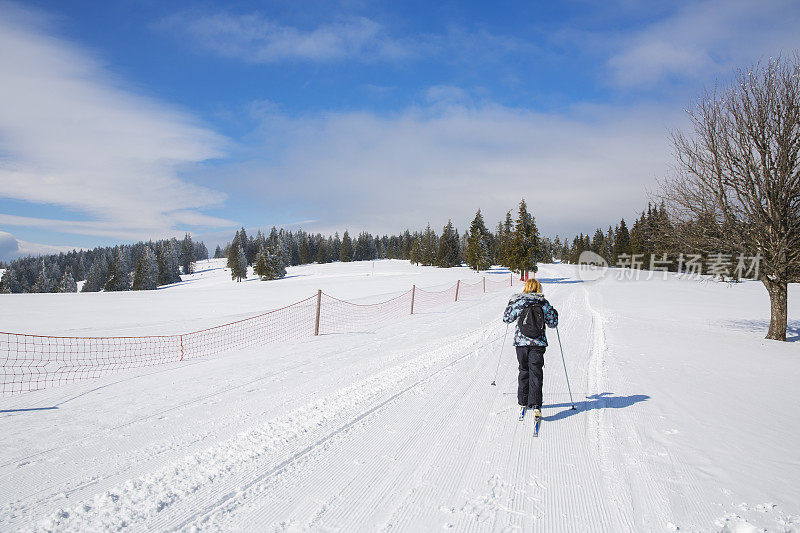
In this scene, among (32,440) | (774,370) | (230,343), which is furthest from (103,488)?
(774,370)

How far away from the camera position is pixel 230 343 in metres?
10.3

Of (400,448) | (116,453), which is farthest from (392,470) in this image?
(116,453)

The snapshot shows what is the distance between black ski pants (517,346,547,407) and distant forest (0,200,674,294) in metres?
10.6

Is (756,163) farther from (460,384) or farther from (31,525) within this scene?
(31,525)

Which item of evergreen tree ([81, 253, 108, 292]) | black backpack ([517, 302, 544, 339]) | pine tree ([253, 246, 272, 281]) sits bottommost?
evergreen tree ([81, 253, 108, 292])

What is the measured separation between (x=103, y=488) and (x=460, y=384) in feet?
15.9

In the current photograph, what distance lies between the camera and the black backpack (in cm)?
477

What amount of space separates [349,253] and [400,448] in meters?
104

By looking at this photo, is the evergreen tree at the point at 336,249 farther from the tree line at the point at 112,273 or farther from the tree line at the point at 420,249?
the tree line at the point at 112,273

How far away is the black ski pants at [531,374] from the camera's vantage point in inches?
188

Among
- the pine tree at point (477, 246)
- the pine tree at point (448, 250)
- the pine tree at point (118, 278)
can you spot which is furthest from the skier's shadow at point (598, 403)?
the pine tree at point (118, 278)

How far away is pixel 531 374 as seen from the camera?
4.89 m

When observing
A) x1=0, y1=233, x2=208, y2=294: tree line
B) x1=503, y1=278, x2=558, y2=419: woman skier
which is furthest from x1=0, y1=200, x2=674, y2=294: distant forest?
x1=503, y1=278, x2=558, y2=419: woman skier

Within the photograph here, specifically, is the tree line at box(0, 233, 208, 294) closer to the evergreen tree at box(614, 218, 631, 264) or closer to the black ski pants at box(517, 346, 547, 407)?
the black ski pants at box(517, 346, 547, 407)
